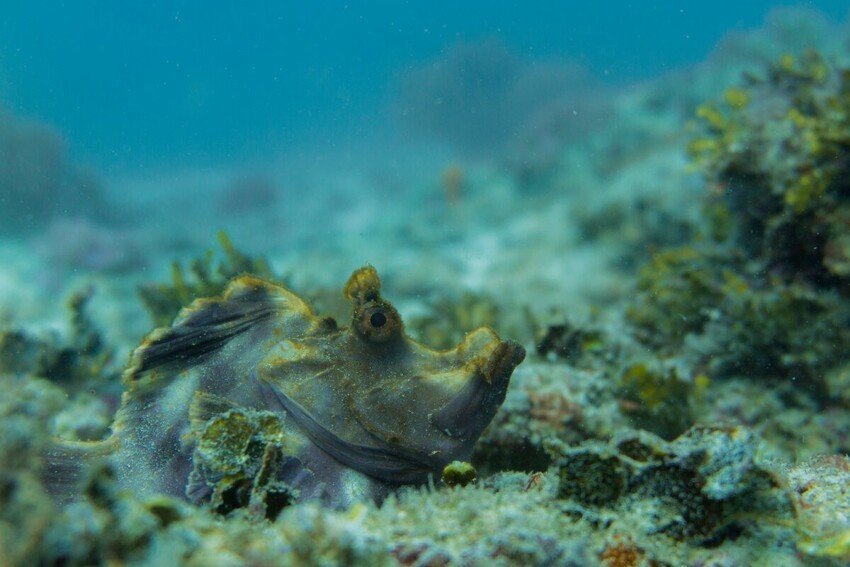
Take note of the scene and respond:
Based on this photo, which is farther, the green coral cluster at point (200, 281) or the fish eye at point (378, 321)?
the green coral cluster at point (200, 281)

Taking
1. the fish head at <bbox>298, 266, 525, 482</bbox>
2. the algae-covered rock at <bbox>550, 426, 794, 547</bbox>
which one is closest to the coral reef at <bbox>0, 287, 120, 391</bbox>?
the fish head at <bbox>298, 266, 525, 482</bbox>

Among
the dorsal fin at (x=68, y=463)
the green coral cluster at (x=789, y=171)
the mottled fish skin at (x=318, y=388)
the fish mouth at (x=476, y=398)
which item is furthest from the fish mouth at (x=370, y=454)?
the green coral cluster at (x=789, y=171)

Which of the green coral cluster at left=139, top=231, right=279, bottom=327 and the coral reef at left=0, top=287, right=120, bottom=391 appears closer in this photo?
the coral reef at left=0, top=287, right=120, bottom=391

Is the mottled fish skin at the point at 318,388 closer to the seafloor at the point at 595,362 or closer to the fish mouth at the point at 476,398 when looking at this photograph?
the fish mouth at the point at 476,398

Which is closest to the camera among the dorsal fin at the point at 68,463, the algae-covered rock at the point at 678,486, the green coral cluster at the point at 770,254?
the algae-covered rock at the point at 678,486

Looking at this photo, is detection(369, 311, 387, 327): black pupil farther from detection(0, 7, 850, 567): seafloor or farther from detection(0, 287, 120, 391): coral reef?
detection(0, 287, 120, 391): coral reef

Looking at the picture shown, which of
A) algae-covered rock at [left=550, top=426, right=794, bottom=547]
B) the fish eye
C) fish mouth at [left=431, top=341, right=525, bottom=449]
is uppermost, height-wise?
the fish eye

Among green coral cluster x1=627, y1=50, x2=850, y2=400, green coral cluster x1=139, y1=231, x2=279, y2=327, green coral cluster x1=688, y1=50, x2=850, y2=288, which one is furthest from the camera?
green coral cluster x1=139, y1=231, x2=279, y2=327

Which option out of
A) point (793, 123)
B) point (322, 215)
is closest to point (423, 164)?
point (322, 215)
